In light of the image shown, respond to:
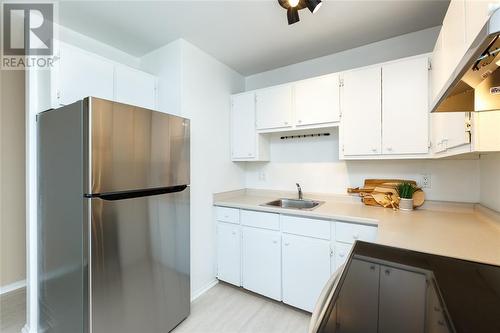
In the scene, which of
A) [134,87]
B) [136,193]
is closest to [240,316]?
[136,193]

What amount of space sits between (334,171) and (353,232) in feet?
2.70

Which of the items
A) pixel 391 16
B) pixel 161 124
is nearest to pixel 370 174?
pixel 391 16

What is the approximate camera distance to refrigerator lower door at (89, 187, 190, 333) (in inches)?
50.0

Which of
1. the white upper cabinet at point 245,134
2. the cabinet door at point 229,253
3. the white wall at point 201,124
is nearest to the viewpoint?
the white wall at point 201,124

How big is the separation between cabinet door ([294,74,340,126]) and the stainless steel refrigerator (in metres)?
1.26

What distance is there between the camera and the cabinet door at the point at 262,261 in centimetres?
205

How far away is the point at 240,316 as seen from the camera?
192cm

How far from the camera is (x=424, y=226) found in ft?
4.68

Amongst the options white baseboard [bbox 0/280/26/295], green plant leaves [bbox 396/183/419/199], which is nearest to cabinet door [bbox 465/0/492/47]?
green plant leaves [bbox 396/183/419/199]

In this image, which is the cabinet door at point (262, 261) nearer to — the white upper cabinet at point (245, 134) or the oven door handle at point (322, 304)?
the white upper cabinet at point (245, 134)

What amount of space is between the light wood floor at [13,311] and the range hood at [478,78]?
3.09 metres

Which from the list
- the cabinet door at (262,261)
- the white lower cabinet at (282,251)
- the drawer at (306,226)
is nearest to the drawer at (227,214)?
the white lower cabinet at (282,251)

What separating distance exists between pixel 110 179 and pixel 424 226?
1.98 metres

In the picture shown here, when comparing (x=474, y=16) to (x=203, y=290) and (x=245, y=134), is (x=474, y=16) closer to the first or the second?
(x=245, y=134)
